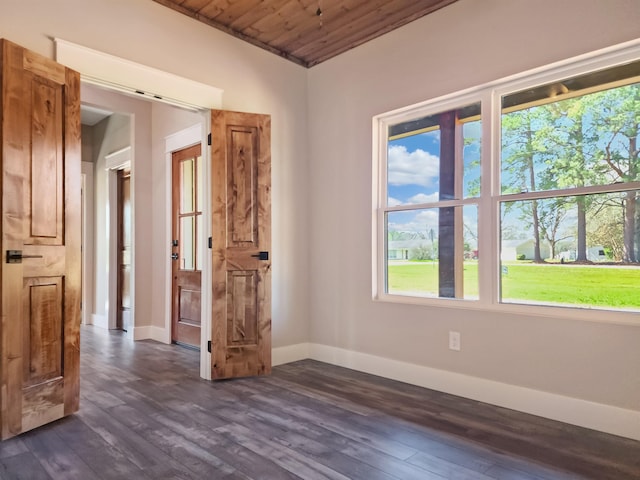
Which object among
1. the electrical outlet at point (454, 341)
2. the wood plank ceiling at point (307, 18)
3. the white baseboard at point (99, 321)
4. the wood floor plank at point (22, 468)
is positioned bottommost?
the white baseboard at point (99, 321)

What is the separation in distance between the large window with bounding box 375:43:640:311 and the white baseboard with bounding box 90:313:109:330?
13.2 ft

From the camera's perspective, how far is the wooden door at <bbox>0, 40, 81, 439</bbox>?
7.34ft

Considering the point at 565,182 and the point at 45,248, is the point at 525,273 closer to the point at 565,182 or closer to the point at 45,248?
the point at 565,182

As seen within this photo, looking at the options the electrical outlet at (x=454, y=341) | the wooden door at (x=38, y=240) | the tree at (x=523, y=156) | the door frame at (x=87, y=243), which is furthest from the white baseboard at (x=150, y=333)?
the tree at (x=523, y=156)

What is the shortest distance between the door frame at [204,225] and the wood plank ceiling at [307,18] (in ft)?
2.53

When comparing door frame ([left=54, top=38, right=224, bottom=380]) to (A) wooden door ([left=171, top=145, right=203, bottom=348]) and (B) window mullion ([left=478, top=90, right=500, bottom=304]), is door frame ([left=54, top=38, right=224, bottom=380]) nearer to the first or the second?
(A) wooden door ([left=171, top=145, right=203, bottom=348])

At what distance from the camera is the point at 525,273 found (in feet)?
8.91

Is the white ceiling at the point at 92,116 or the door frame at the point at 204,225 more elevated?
the white ceiling at the point at 92,116

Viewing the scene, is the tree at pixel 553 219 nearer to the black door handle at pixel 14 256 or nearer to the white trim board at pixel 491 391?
the white trim board at pixel 491 391

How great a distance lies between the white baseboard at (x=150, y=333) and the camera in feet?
15.8

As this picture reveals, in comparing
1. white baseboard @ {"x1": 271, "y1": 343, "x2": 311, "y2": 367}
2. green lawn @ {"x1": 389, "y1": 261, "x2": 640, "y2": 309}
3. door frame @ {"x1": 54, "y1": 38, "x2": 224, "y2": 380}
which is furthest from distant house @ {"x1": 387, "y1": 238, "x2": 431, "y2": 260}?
door frame @ {"x1": 54, "y1": 38, "x2": 224, "y2": 380}

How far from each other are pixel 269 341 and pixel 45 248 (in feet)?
5.83

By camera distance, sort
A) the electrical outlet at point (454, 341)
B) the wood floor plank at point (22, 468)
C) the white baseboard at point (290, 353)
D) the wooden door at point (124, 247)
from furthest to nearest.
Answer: the wooden door at point (124, 247) < the white baseboard at point (290, 353) < the electrical outlet at point (454, 341) < the wood floor plank at point (22, 468)

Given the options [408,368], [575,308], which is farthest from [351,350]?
[575,308]
